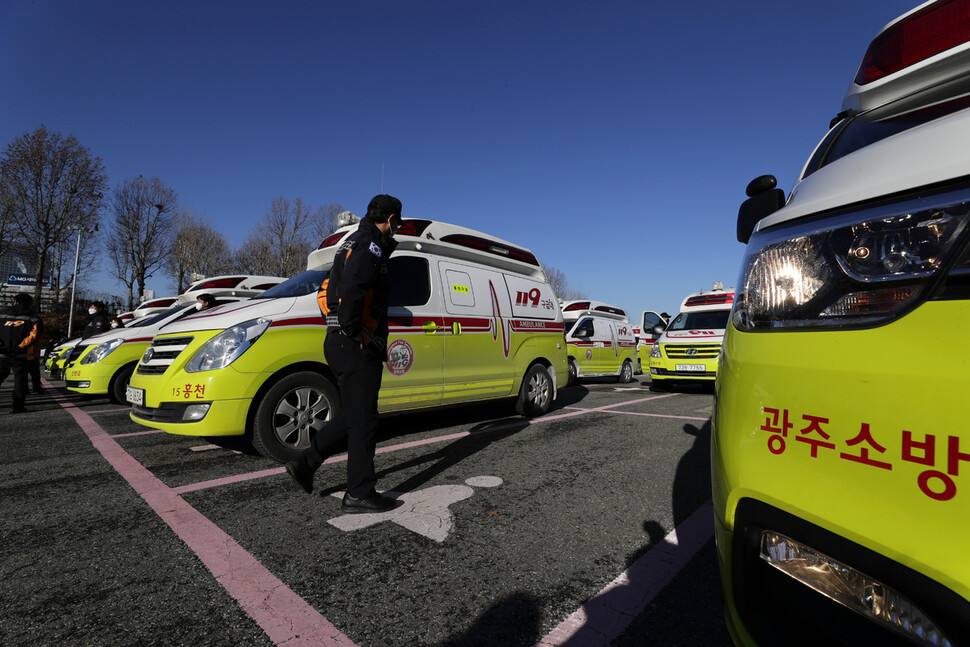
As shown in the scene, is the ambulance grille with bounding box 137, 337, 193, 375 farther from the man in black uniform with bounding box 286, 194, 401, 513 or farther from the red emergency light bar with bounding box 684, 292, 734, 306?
the red emergency light bar with bounding box 684, 292, 734, 306

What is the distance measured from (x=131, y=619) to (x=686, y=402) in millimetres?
7686

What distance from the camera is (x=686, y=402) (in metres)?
8.09

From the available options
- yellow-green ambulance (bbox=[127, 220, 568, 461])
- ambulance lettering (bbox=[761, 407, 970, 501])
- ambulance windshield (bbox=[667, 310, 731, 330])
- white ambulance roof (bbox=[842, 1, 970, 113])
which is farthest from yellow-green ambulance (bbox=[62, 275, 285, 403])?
ambulance windshield (bbox=[667, 310, 731, 330])

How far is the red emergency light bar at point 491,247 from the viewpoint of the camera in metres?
5.55

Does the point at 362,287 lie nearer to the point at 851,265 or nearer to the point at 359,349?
the point at 359,349

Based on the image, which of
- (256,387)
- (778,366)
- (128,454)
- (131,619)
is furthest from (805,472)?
(128,454)

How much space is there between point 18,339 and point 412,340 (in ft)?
22.8

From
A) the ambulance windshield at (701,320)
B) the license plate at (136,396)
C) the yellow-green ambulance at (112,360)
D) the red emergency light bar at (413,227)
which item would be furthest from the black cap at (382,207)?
the ambulance windshield at (701,320)

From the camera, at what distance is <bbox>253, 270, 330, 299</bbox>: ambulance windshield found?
4.49 m

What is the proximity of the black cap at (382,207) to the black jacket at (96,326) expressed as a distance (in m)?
9.59

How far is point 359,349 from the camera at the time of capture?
291 cm

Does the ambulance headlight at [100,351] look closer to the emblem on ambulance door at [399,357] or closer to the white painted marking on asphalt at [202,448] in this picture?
the white painted marking on asphalt at [202,448]

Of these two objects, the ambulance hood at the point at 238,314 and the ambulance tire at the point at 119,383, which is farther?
the ambulance tire at the point at 119,383

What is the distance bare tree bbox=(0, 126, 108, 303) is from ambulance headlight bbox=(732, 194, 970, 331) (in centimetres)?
3469
